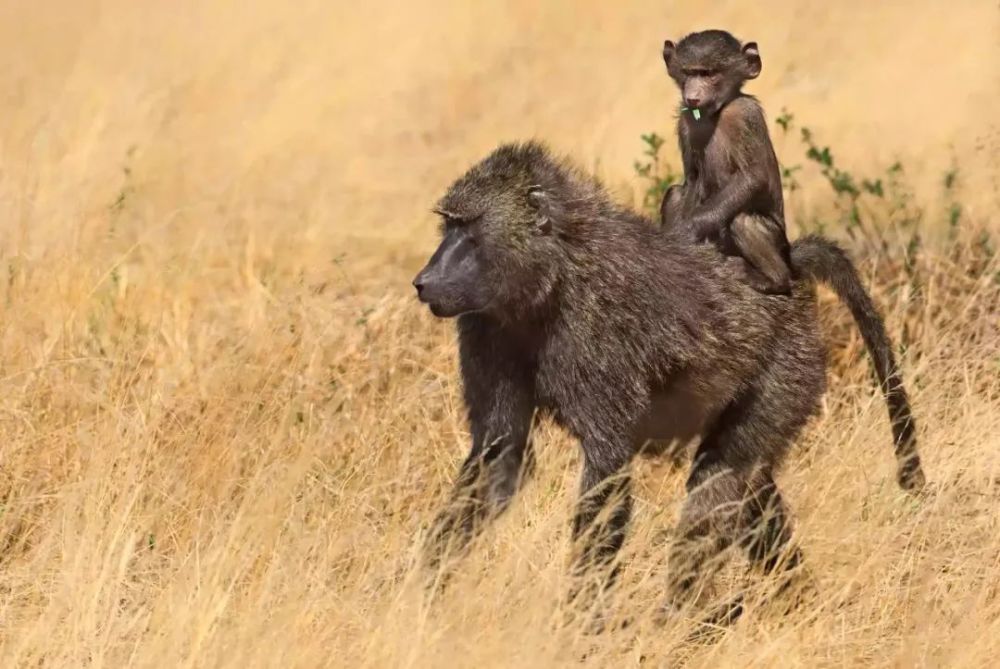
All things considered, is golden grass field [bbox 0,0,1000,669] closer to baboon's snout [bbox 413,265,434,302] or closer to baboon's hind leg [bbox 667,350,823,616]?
baboon's hind leg [bbox 667,350,823,616]

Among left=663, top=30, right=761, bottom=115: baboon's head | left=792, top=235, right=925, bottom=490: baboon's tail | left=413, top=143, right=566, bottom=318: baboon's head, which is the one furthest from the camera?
left=663, top=30, right=761, bottom=115: baboon's head

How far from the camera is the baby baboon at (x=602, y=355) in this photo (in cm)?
493

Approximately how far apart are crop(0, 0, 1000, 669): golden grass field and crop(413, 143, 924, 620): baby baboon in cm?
19

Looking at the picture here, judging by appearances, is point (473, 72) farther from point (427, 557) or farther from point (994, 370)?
point (427, 557)

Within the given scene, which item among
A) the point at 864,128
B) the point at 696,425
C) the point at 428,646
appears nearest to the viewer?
Answer: the point at 428,646

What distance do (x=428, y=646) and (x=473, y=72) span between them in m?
8.29

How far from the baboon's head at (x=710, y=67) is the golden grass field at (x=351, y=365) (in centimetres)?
120

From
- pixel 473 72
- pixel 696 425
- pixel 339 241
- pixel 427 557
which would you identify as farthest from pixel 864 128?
pixel 427 557

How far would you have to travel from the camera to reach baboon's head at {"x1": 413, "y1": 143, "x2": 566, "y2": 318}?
16.1ft

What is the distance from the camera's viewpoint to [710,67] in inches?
225

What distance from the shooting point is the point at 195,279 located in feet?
25.0

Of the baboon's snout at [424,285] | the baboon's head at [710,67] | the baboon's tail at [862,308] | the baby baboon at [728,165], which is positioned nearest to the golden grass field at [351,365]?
the baboon's tail at [862,308]

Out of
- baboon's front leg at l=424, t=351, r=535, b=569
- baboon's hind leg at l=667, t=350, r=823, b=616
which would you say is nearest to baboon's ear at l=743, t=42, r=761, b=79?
baboon's hind leg at l=667, t=350, r=823, b=616

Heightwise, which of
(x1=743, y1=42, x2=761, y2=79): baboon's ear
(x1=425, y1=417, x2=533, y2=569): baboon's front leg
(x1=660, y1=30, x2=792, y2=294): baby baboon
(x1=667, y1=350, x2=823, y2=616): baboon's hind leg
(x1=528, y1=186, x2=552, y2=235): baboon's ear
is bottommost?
(x1=425, y1=417, x2=533, y2=569): baboon's front leg
